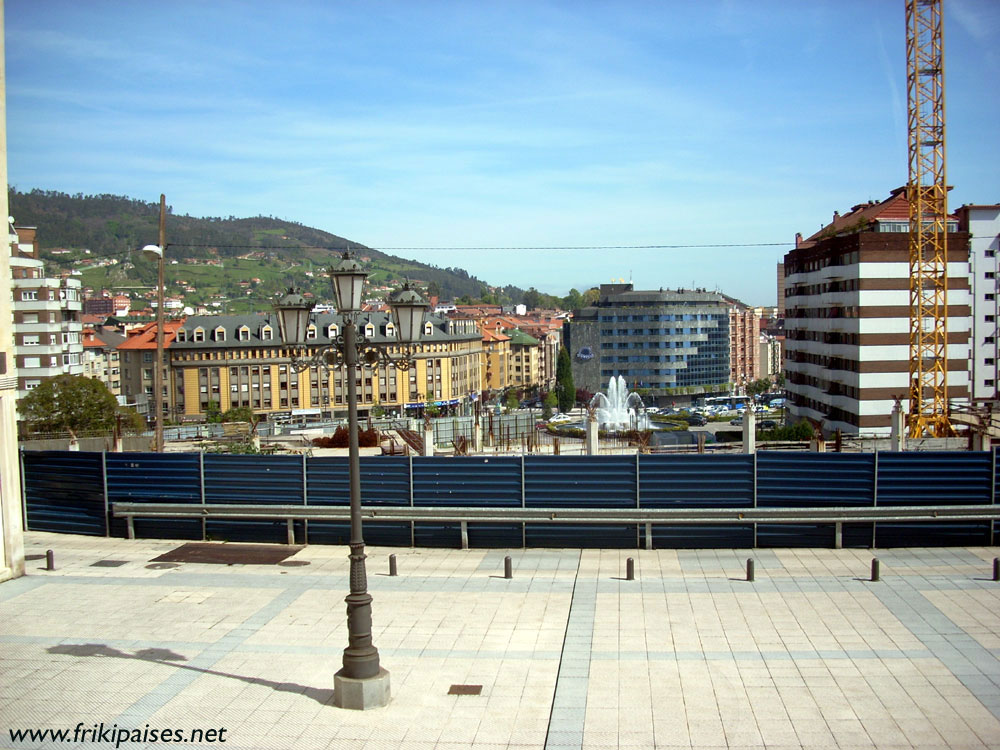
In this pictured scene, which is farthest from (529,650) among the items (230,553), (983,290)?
(983,290)

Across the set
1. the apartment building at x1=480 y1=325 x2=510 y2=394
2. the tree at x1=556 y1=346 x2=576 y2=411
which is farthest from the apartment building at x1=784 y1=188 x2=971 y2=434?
the apartment building at x1=480 y1=325 x2=510 y2=394

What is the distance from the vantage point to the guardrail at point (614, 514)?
52.0 ft

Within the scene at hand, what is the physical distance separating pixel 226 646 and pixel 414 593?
3266 millimetres

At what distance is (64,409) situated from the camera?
51500 millimetres

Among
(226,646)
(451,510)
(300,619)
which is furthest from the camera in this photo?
(451,510)

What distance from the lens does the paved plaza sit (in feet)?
A: 30.7

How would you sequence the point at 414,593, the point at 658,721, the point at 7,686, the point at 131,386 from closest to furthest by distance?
1. the point at 658,721
2. the point at 7,686
3. the point at 414,593
4. the point at 131,386

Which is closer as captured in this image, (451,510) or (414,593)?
(414,593)

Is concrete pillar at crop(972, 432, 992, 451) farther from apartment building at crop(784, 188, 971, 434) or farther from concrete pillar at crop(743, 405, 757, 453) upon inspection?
apartment building at crop(784, 188, 971, 434)

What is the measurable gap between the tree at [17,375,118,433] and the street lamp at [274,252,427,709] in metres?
43.2

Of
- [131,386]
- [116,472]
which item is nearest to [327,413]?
[131,386]

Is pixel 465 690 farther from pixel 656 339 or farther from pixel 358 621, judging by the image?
pixel 656 339

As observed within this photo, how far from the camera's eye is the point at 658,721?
945 cm

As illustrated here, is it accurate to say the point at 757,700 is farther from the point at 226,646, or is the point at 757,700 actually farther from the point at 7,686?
the point at 7,686
